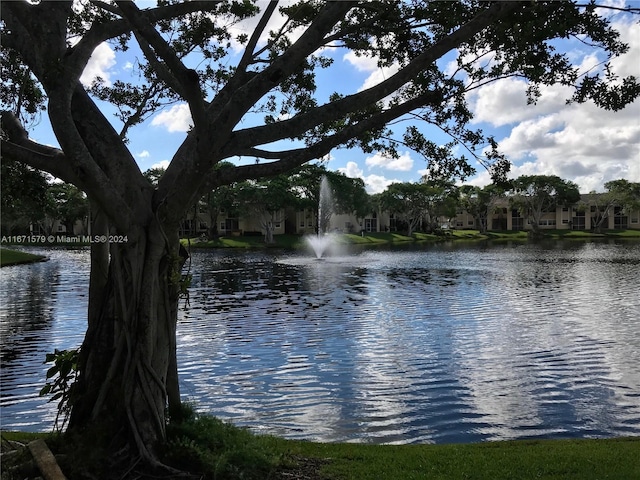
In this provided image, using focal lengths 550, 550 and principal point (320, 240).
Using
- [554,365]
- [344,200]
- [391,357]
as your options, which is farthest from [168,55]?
[344,200]

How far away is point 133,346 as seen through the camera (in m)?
5.51

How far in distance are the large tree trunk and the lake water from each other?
337cm

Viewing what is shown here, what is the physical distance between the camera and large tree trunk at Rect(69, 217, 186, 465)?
546 centimetres

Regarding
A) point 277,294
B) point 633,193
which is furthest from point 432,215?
point 277,294

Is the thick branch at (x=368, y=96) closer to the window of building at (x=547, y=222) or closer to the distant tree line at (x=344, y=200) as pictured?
the distant tree line at (x=344, y=200)

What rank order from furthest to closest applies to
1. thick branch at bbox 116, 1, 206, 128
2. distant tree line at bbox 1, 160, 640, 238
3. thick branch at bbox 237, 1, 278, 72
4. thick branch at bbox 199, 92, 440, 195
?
1. distant tree line at bbox 1, 160, 640, 238
2. thick branch at bbox 237, 1, 278, 72
3. thick branch at bbox 199, 92, 440, 195
4. thick branch at bbox 116, 1, 206, 128

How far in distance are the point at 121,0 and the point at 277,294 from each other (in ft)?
65.3

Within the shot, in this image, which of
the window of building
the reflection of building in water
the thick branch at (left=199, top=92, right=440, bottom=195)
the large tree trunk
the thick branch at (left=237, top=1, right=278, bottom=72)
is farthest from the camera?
the window of building

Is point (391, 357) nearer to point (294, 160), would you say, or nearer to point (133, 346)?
point (294, 160)

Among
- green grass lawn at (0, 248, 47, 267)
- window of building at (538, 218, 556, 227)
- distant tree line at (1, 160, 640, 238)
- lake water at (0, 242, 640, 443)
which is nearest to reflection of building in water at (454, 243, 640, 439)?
lake water at (0, 242, 640, 443)

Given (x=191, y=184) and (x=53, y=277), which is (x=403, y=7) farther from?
(x=53, y=277)

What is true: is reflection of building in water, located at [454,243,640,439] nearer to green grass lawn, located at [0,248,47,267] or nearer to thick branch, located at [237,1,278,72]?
thick branch, located at [237,1,278,72]

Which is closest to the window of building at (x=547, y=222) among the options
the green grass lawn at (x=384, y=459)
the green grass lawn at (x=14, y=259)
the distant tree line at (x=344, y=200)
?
the distant tree line at (x=344, y=200)

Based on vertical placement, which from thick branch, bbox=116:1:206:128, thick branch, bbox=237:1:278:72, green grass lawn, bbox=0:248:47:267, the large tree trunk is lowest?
green grass lawn, bbox=0:248:47:267
